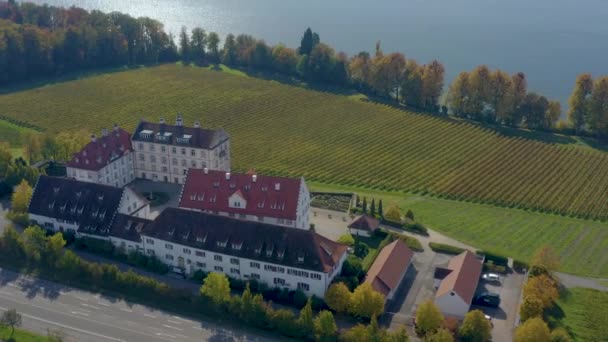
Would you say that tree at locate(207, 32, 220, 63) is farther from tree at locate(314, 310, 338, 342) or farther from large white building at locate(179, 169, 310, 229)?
tree at locate(314, 310, 338, 342)

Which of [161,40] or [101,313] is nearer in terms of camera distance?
[101,313]

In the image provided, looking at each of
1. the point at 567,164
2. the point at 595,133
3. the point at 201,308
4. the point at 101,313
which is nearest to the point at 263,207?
the point at 201,308

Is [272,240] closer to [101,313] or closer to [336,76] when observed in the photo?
[101,313]

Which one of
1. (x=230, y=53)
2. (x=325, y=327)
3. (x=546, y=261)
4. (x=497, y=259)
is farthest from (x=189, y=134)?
(x=230, y=53)

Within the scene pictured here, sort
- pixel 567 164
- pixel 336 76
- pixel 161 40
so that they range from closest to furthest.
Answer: pixel 567 164 < pixel 336 76 < pixel 161 40

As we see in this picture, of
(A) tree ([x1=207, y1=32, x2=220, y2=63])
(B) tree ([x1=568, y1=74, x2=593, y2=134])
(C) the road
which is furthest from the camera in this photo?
(A) tree ([x1=207, y1=32, x2=220, y2=63])

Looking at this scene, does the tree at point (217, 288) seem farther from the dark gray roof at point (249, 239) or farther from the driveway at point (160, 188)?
the driveway at point (160, 188)

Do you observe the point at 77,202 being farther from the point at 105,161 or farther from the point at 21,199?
the point at 105,161

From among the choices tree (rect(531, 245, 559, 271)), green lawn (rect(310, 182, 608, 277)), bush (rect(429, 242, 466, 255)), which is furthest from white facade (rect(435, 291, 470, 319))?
green lawn (rect(310, 182, 608, 277))
